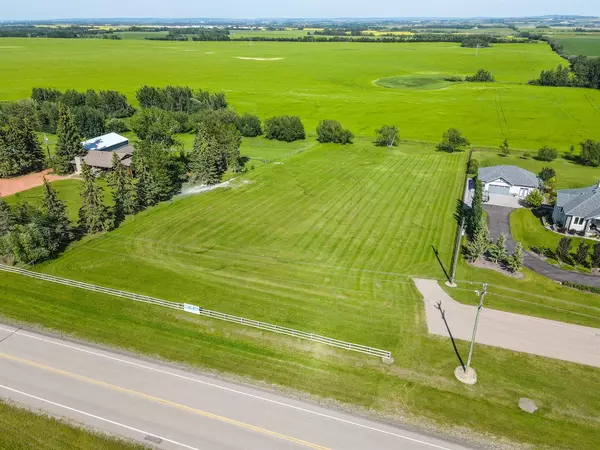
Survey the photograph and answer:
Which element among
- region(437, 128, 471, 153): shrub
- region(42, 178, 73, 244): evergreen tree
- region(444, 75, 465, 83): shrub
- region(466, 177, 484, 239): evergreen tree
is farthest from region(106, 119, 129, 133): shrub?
region(444, 75, 465, 83): shrub

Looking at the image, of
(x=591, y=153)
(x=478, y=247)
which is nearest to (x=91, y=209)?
(x=478, y=247)

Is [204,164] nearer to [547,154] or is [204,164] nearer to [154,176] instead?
[154,176]

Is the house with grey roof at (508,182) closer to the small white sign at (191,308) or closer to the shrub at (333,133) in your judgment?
the shrub at (333,133)

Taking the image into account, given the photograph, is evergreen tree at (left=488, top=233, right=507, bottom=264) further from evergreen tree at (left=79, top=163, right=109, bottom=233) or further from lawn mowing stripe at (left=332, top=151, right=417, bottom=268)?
evergreen tree at (left=79, top=163, right=109, bottom=233)

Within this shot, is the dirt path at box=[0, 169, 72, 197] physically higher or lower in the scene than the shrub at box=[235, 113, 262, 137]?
A: lower

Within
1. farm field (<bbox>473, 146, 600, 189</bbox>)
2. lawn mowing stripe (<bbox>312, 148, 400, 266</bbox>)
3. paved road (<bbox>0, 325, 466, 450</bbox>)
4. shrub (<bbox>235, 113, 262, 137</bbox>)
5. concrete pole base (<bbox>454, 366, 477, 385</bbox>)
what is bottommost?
farm field (<bbox>473, 146, 600, 189</bbox>)
